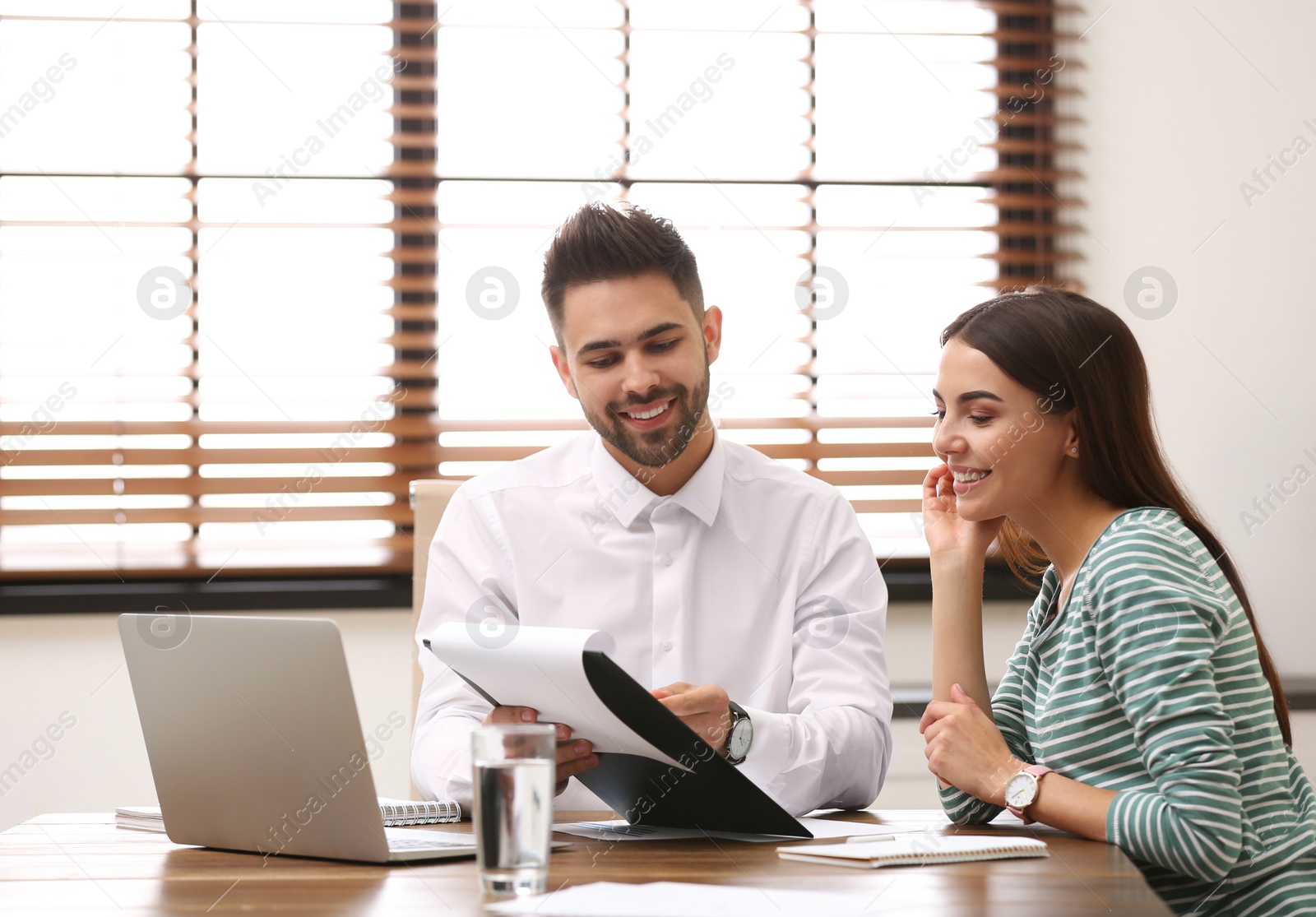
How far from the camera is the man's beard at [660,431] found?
1.59m

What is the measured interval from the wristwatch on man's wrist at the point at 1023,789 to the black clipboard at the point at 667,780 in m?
0.20

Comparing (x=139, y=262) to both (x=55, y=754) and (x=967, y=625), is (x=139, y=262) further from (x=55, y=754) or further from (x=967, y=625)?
(x=967, y=625)

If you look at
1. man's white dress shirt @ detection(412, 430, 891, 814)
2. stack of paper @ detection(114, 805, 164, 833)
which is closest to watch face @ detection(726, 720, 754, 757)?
man's white dress shirt @ detection(412, 430, 891, 814)

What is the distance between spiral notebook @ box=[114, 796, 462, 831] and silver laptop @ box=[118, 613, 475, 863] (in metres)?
0.11

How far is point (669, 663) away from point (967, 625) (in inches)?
16.5

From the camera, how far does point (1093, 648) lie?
1.11m

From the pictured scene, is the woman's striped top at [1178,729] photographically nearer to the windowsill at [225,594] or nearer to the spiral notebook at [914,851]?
the spiral notebook at [914,851]

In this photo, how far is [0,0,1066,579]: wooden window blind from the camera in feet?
8.00

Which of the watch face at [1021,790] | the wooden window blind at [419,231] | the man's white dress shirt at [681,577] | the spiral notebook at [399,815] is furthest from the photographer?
the wooden window blind at [419,231]

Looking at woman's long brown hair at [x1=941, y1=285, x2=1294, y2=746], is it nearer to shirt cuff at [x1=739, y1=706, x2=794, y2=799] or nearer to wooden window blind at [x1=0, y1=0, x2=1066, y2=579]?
shirt cuff at [x1=739, y1=706, x2=794, y2=799]

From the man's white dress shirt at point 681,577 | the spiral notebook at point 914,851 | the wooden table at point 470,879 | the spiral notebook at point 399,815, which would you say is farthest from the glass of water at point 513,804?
the man's white dress shirt at point 681,577

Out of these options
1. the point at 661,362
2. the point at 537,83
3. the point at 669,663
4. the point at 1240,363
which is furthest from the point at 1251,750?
the point at 537,83

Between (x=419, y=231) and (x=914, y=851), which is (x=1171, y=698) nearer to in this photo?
(x=914, y=851)

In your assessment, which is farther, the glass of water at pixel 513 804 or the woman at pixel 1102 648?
the woman at pixel 1102 648
